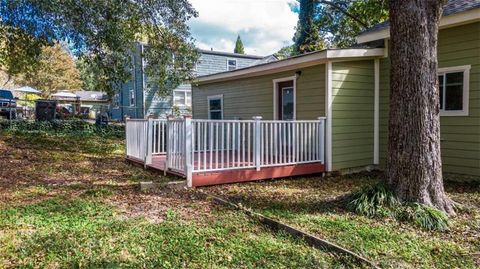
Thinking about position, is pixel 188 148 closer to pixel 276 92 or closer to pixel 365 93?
pixel 276 92

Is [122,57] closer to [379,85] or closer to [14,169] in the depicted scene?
[14,169]

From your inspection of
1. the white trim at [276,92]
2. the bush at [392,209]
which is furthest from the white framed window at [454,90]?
the bush at [392,209]

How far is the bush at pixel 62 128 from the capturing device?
40.3 feet

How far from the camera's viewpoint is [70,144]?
10.7 metres

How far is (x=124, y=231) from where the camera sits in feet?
12.2

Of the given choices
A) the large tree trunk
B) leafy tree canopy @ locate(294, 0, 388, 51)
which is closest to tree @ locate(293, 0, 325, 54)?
leafy tree canopy @ locate(294, 0, 388, 51)

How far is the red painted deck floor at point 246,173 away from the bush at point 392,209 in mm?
2162

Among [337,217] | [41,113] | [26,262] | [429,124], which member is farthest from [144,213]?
[41,113]

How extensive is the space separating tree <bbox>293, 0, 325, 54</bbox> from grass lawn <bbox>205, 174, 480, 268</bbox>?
11882 millimetres

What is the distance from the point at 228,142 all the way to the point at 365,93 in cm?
374

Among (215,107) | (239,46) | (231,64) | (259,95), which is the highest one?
(239,46)

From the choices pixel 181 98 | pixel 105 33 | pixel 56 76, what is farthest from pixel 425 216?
pixel 56 76

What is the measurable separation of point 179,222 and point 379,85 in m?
6.09

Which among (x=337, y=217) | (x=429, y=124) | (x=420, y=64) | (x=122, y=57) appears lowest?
(x=337, y=217)
